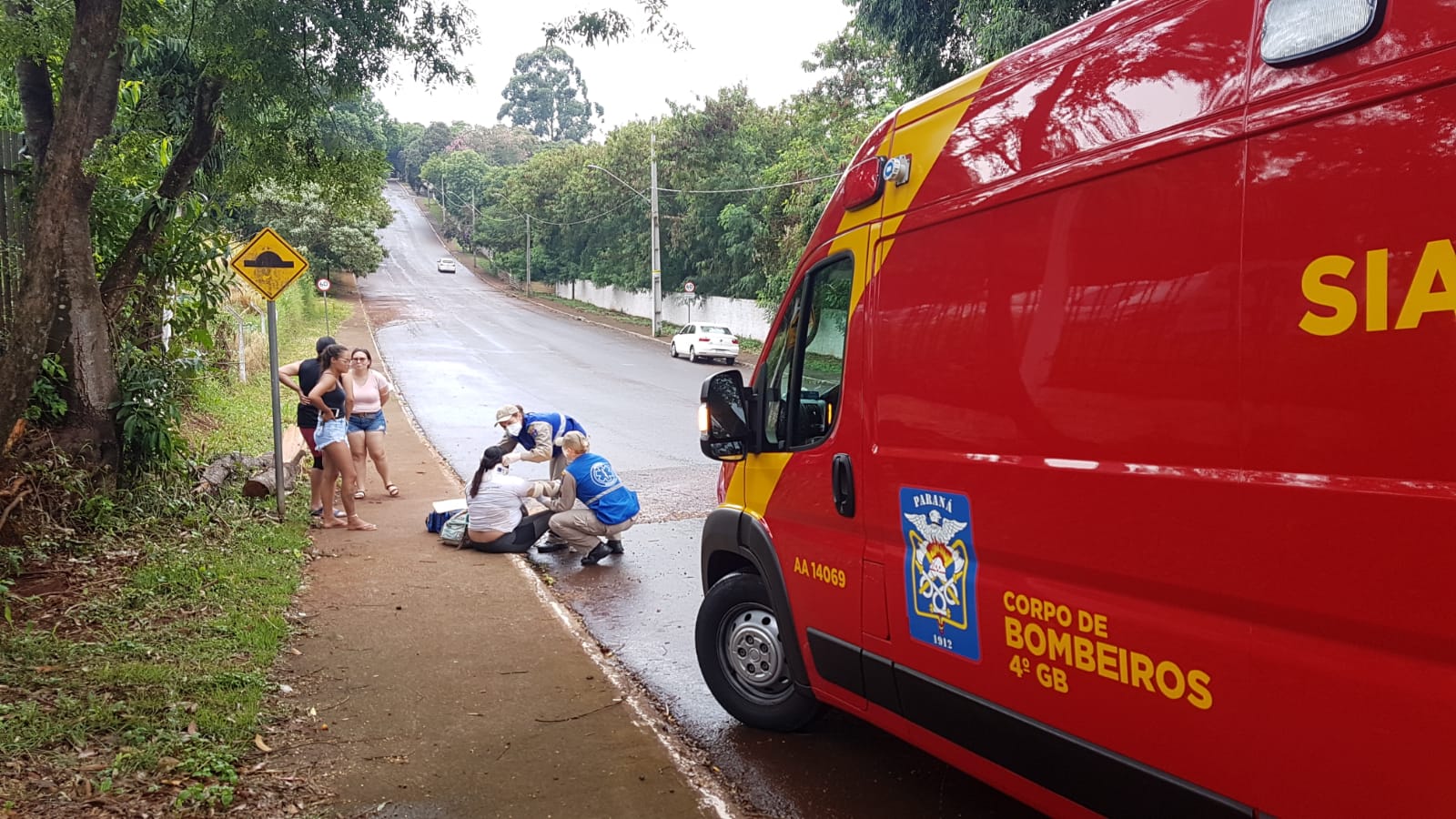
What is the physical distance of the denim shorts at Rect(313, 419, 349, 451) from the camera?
824 cm

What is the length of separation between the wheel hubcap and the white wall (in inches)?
928

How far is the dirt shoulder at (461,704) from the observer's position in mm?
3881

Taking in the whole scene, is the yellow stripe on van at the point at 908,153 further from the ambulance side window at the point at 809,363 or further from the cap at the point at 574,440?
the cap at the point at 574,440

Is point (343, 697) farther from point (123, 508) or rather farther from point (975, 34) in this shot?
point (975, 34)

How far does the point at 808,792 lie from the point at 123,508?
5943mm

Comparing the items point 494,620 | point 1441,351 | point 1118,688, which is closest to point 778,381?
point 1118,688

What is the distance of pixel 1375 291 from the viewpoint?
6.36 feet

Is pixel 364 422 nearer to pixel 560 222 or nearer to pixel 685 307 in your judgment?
pixel 685 307

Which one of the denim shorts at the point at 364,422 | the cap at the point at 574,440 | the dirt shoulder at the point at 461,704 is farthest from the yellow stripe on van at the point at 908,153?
the denim shorts at the point at 364,422

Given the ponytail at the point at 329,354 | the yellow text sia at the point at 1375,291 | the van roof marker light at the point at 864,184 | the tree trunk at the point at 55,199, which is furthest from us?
the ponytail at the point at 329,354

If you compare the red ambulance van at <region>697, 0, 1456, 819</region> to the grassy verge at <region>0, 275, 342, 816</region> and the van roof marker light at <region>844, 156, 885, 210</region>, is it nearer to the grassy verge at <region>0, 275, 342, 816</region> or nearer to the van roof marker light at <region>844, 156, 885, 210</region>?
the van roof marker light at <region>844, 156, 885, 210</region>

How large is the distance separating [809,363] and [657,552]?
434 cm

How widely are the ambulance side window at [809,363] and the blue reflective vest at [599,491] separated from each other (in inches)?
145

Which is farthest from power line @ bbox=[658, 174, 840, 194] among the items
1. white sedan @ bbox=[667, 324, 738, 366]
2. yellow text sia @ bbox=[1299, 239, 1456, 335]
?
yellow text sia @ bbox=[1299, 239, 1456, 335]
